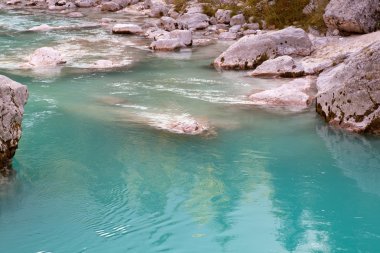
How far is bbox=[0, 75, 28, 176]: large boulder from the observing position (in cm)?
1301

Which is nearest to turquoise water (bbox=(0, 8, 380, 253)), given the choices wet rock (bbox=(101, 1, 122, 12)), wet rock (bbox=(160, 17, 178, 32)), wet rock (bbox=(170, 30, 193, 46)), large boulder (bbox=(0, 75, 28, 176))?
large boulder (bbox=(0, 75, 28, 176))

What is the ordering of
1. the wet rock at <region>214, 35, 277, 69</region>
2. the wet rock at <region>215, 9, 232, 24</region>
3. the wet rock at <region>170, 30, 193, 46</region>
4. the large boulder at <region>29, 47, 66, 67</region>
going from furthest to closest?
the wet rock at <region>215, 9, 232, 24</region> → the wet rock at <region>170, 30, 193, 46</region> → the large boulder at <region>29, 47, 66, 67</region> → the wet rock at <region>214, 35, 277, 69</region>

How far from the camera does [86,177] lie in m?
13.2

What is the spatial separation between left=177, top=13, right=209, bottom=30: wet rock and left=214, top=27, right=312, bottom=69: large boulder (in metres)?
A: 14.6

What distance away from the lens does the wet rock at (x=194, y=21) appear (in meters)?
41.3

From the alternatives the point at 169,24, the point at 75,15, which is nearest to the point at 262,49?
→ the point at 169,24

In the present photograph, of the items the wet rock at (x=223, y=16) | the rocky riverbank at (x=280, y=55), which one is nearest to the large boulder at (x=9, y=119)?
the rocky riverbank at (x=280, y=55)

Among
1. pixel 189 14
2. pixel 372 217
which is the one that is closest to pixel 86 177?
pixel 372 217

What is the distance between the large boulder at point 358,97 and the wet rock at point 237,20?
23.2 meters

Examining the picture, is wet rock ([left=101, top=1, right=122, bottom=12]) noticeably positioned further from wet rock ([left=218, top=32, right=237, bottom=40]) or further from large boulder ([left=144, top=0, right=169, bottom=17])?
wet rock ([left=218, top=32, right=237, bottom=40])

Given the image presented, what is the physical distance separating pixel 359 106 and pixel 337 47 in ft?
35.0

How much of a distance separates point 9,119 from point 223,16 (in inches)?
1236

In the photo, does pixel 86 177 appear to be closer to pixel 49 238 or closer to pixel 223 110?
pixel 49 238

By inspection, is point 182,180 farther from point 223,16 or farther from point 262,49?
point 223,16
